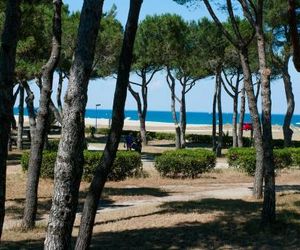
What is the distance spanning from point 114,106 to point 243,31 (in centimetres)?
2426

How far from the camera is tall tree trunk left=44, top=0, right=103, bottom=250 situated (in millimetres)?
5516

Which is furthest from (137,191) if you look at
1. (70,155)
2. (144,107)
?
(144,107)

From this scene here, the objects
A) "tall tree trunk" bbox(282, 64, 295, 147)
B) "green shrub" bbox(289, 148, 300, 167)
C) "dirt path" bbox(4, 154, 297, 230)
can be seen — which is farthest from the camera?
"tall tree trunk" bbox(282, 64, 295, 147)

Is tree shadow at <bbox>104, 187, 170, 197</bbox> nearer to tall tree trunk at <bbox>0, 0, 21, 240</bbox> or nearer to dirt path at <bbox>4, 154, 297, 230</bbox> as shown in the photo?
dirt path at <bbox>4, 154, 297, 230</bbox>

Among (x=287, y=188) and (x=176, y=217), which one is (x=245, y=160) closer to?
(x=287, y=188)

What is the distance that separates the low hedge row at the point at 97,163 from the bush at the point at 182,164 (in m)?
0.86

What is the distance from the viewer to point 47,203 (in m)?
14.1

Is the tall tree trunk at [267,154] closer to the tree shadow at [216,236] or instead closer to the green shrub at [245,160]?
the tree shadow at [216,236]

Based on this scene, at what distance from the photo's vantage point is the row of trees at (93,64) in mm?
5523

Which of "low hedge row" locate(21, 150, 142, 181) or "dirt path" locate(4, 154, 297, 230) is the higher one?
"low hedge row" locate(21, 150, 142, 181)

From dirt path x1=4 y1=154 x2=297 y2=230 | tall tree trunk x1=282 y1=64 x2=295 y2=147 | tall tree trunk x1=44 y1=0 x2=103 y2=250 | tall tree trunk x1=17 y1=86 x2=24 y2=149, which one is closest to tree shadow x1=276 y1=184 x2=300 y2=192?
dirt path x1=4 y1=154 x2=297 y2=230

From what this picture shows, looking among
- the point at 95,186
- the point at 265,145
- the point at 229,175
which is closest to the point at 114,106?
the point at 95,186

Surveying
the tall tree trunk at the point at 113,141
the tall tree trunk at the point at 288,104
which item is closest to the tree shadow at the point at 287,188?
the tall tree trunk at the point at 113,141

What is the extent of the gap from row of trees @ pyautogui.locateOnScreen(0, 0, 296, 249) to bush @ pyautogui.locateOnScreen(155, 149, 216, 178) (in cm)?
467
